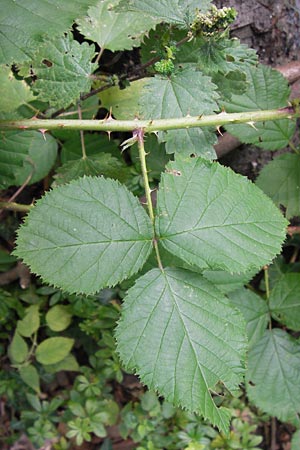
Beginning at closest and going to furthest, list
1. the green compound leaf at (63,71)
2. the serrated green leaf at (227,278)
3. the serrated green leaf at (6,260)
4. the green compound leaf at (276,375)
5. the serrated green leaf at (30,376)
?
the green compound leaf at (63,71) < the serrated green leaf at (227,278) < the green compound leaf at (276,375) < the serrated green leaf at (6,260) < the serrated green leaf at (30,376)

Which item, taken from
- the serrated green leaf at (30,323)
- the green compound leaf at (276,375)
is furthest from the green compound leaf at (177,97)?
the serrated green leaf at (30,323)

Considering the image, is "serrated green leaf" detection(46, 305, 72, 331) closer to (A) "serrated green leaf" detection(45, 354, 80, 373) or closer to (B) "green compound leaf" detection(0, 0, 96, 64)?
(A) "serrated green leaf" detection(45, 354, 80, 373)

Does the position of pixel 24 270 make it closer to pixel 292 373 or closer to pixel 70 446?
pixel 70 446

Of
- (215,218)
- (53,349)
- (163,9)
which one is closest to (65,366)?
(53,349)

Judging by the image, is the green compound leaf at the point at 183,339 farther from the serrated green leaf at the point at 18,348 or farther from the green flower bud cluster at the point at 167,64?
the serrated green leaf at the point at 18,348

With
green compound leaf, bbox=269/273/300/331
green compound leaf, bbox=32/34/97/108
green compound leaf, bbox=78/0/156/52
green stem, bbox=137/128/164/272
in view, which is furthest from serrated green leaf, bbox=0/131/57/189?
green compound leaf, bbox=269/273/300/331

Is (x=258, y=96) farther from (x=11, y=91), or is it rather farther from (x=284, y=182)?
(x=11, y=91)

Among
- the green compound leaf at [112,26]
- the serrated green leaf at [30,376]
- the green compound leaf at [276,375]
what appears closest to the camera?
the green compound leaf at [112,26]
